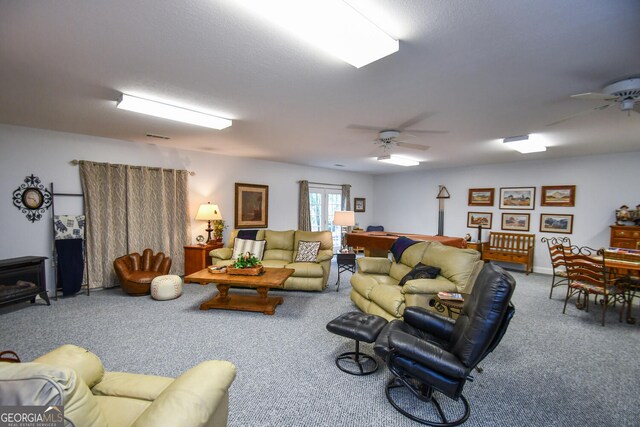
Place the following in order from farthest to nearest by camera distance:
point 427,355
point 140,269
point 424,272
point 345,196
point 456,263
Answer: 1. point 345,196
2. point 140,269
3. point 424,272
4. point 456,263
5. point 427,355

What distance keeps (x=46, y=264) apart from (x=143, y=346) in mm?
2865

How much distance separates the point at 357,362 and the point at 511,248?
5.74 meters

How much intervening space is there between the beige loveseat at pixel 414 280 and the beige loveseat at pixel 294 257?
828 millimetres

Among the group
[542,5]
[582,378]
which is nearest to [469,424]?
[582,378]

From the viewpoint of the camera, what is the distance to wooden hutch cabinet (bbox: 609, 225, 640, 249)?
16.4ft

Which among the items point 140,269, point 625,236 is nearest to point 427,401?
point 140,269

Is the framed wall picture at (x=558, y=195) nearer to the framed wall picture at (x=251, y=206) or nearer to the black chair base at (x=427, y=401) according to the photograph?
the black chair base at (x=427, y=401)

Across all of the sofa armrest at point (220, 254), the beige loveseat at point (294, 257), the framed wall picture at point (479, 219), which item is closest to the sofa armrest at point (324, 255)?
the beige loveseat at point (294, 257)

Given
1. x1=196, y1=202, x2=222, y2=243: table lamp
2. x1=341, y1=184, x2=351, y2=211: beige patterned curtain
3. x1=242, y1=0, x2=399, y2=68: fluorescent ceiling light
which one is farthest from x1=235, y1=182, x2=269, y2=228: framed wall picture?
x1=242, y1=0, x2=399, y2=68: fluorescent ceiling light

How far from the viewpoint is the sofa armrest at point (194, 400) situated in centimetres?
106

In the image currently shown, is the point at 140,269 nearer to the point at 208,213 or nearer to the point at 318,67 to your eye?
the point at 208,213

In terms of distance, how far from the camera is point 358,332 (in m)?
2.39

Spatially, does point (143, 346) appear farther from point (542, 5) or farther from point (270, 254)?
point (542, 5)

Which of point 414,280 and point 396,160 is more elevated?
point 396,160
